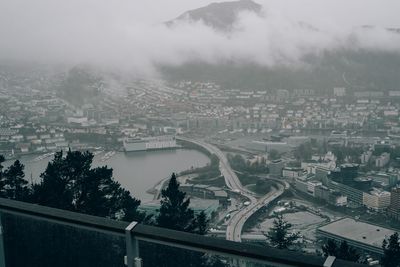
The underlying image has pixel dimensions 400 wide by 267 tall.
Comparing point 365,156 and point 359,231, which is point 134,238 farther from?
point 365,156

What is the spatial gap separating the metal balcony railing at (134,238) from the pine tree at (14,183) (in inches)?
107

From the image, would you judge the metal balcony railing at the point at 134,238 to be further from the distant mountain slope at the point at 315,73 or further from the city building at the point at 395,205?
the distant mountain slope at the point at 315,73

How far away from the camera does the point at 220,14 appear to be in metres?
15.4

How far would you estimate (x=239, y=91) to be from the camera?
41.0 feet

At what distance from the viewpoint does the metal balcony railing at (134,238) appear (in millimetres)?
1156

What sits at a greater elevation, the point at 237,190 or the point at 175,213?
the point at 175,213

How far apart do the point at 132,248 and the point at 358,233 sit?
374cm

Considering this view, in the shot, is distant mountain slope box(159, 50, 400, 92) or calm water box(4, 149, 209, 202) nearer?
calm water box(4, 149, 209, 202)

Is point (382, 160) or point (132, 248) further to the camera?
point (382, 160)

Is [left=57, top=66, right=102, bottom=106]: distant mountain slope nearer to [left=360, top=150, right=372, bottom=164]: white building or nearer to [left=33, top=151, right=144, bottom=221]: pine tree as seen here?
[left=360, top=150, right=372, bottom=164]: white building

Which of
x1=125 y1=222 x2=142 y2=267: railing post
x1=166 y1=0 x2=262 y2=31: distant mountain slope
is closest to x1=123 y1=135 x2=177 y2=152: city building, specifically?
x1=166 y1=0 x2=262 y2=31: distant mountain slope

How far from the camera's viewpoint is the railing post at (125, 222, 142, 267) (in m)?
1.45

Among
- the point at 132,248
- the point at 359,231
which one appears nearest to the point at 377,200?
the point at 359,231

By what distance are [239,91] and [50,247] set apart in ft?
35.9
